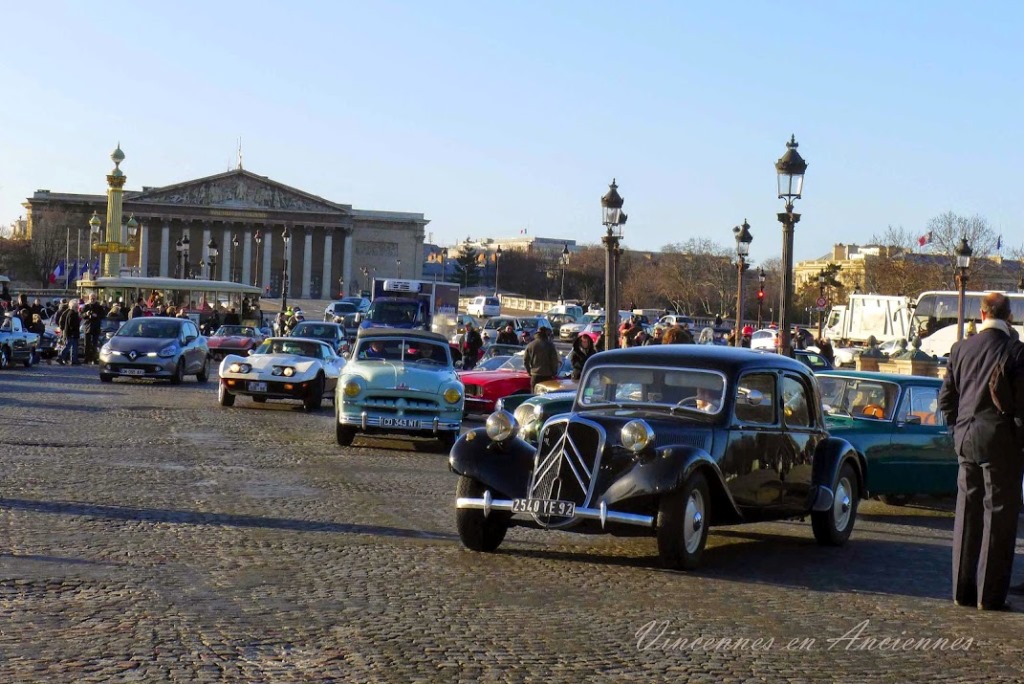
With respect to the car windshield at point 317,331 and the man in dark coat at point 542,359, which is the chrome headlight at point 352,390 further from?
the car windshield at point 317,331

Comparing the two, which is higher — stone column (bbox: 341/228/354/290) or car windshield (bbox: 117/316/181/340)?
stone column (bbox: 341/228/354/290)

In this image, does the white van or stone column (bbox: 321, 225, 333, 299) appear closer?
the white van

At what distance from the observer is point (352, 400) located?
18.2m

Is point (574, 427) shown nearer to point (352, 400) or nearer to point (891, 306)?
point (352, 400)

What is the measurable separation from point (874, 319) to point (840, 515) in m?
56.5

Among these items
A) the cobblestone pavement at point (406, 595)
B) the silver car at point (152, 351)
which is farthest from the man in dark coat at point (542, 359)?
the silver car at point (152, 351)

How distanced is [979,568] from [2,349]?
94.7 ft

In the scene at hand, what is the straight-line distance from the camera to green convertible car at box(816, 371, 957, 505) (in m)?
13.8

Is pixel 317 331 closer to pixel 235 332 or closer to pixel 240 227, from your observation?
pixel 235 332

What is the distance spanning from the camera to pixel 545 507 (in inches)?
381

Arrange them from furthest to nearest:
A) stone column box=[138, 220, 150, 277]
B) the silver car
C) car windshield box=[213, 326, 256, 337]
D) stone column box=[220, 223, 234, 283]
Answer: stone column box=[220, 223, 234, 283]
stone column box=[138, 220, 150, 277]
car windshield box=[213, 326, 256, 337]
the silver car

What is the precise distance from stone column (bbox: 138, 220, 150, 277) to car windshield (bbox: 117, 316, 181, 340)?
10702cm

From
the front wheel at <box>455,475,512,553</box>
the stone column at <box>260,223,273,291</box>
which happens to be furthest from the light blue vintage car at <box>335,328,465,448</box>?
the stone column at <box>260,223,273,291</box>

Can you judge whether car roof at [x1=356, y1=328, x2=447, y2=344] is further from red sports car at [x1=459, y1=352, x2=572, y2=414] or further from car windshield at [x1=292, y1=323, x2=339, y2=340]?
car windshield at [x1=292, y1=323, x2=339, y2=340]
